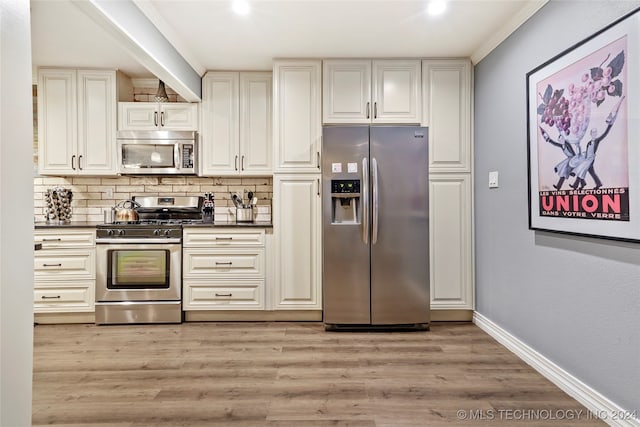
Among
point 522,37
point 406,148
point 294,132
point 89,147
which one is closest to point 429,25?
point 522,37

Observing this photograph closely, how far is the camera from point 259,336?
118 inches

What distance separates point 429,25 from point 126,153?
2.97m

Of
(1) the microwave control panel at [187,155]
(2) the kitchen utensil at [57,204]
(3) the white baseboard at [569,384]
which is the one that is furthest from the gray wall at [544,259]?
(2) the kitchen utensil at [57,204]

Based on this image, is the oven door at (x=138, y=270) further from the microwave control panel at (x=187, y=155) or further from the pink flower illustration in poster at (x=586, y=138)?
the pink flower illustration in poster at (x=586, y=138)

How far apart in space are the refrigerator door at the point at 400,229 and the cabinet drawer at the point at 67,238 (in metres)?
2.57

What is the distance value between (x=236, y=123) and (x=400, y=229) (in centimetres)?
192

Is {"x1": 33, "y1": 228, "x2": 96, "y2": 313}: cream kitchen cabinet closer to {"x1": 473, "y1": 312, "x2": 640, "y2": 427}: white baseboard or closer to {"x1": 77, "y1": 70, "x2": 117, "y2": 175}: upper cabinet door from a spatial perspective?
{"x1": 77, "y1": 70, "x2": 117, "y2": 175}: upper cabinet door

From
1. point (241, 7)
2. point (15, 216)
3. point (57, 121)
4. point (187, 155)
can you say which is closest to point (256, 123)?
point (187, 155)

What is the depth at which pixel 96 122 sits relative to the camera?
353 cm

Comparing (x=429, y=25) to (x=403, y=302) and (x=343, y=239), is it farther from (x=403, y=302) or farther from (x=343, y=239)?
(x=403, y=302)

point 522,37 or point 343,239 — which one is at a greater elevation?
point 522,37

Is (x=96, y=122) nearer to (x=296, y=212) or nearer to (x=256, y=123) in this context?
(x=256, y=123)

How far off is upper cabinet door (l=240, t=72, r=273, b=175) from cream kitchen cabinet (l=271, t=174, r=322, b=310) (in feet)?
1.42

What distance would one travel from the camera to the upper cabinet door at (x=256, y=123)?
3.60 meters
